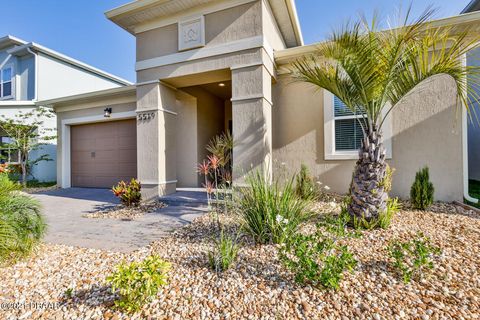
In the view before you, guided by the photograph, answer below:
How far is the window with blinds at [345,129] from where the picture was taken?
6152 mm

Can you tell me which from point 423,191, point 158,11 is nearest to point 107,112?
point 158,11

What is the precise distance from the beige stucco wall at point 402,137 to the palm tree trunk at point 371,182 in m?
2.11

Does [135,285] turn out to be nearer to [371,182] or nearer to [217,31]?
[371,182]

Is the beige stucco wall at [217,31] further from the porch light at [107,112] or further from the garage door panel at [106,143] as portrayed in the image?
the garage door panel at [106,143]

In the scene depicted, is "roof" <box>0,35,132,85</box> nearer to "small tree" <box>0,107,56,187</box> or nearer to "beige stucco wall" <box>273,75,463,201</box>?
"small tree" <box>0,107,56,187</box>

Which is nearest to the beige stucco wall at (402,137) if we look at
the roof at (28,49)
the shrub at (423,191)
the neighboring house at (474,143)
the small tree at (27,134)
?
the shrub at (423,191)

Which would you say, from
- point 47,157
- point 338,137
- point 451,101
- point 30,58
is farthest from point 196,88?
point 30,58

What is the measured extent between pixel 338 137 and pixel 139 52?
616 cm

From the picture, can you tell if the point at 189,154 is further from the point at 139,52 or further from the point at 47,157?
the point at 47,157

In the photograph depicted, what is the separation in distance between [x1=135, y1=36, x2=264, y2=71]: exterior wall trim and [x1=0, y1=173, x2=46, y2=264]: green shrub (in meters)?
4.40

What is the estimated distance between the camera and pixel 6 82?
1275cm

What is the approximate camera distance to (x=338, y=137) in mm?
6297

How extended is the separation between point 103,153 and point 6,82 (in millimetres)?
9388

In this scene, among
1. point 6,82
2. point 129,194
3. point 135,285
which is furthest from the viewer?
point 6,82
